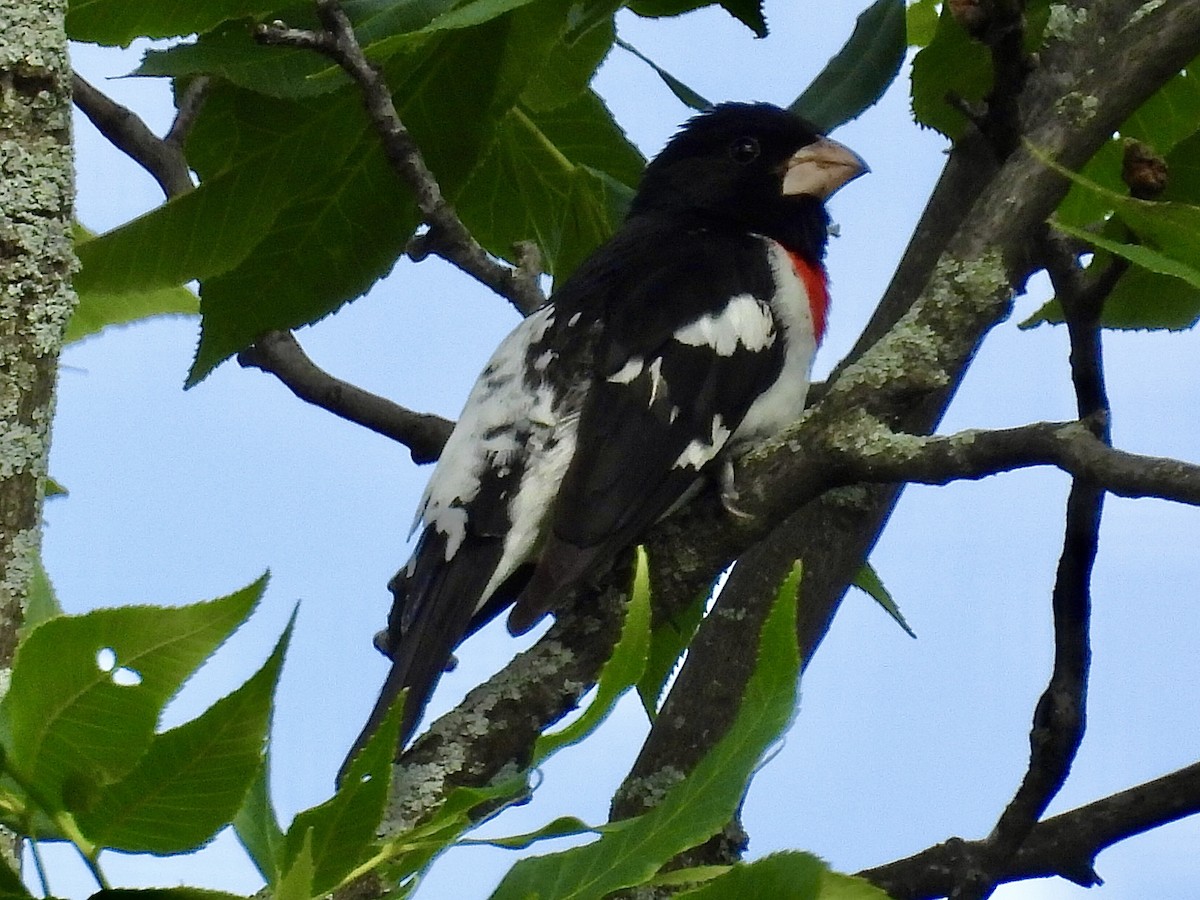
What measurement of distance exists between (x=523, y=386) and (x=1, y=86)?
1269 millimetres

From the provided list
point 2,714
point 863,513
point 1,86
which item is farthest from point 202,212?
point 2,714

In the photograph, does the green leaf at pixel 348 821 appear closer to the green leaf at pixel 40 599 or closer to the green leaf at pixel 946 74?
the green leaf at pixel 40 599

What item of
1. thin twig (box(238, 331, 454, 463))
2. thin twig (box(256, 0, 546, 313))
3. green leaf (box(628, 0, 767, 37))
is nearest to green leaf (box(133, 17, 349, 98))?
thin twig (box(256, 0, 546, 313))

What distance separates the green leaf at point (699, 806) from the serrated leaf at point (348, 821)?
12 centimetres

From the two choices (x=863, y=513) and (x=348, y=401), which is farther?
(x=348, y=401)

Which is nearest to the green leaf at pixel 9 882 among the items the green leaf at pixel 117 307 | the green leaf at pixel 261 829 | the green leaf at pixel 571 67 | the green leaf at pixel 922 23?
the green leaf at pixel 261 829

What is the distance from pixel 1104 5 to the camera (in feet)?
7.52

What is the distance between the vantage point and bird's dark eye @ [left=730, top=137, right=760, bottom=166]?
11.1 ft

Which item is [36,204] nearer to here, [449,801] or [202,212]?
[202,212]

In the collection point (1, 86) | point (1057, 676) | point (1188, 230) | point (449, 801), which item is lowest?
point (449, 801)

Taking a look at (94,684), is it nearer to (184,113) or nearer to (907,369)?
(907,369)

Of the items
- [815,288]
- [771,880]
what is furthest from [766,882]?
[815,288]

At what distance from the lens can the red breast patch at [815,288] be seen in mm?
3121

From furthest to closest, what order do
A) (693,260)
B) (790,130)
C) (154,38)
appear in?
(790,130), (693,260), (154,38)
